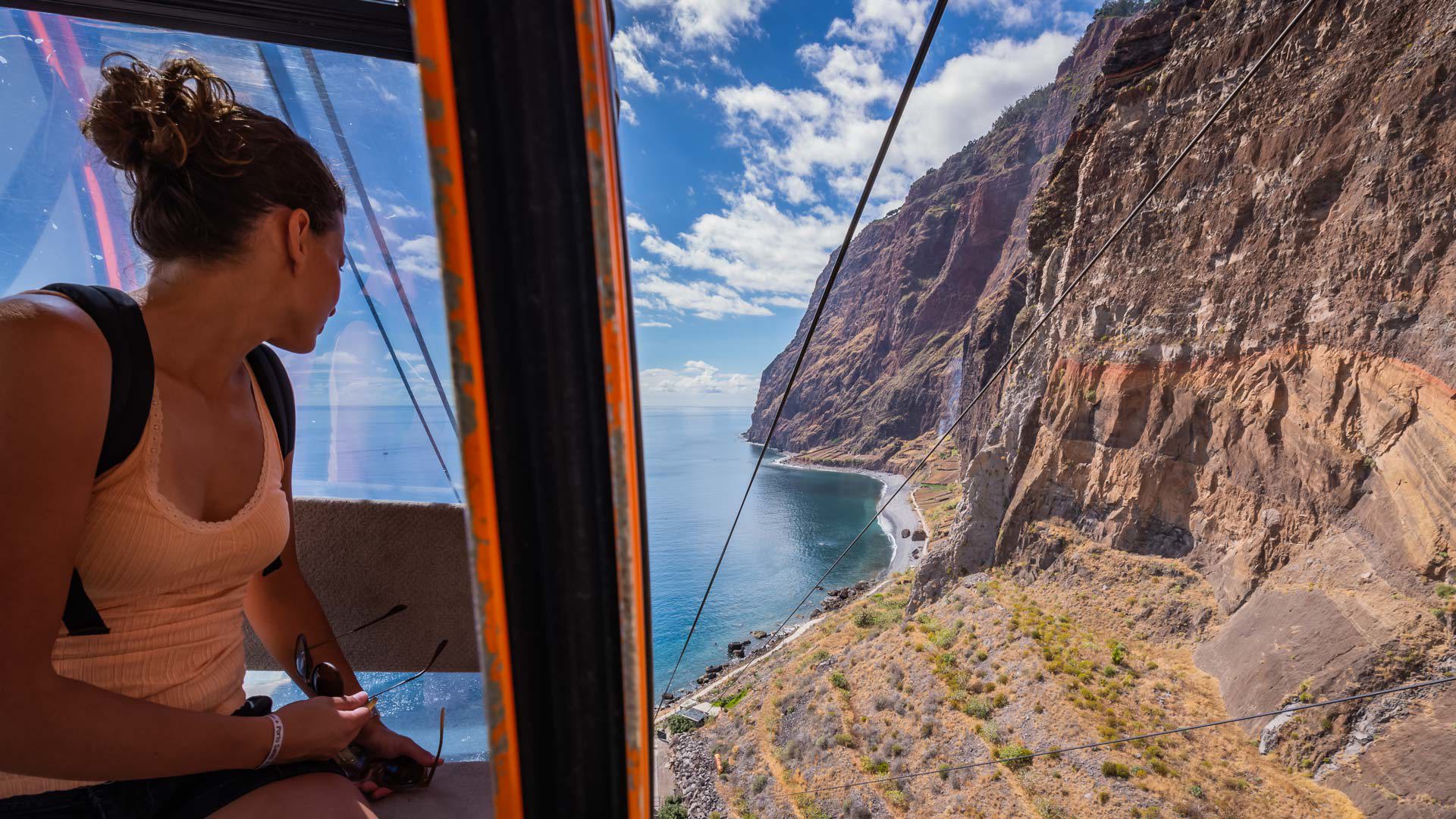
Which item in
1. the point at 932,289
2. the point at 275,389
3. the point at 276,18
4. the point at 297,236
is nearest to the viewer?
the point at 297,236

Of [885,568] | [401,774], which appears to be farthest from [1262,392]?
[885,568]

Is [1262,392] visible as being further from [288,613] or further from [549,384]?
[288,613]

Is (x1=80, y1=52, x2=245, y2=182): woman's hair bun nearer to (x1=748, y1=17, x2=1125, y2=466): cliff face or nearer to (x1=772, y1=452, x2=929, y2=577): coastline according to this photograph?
(x1=772, y1=452, x2=929, y2=577): coastline

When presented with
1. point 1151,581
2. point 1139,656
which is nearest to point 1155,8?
point 1151,581

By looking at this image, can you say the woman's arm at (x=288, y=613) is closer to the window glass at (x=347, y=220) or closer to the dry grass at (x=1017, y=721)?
the window glass at (x=347, y=220)

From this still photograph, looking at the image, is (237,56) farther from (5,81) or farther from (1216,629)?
(1216,629)

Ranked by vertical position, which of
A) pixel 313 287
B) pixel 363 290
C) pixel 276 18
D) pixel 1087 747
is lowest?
pixel 1087 747

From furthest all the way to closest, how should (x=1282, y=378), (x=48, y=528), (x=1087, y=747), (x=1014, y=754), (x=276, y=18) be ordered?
(x=1282, y=378)
(x=1014, y=754)
(x=1087, y=747)
(x=276, y=18)
(x=48, y=528)
